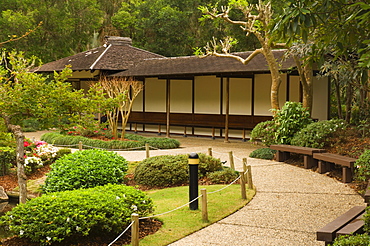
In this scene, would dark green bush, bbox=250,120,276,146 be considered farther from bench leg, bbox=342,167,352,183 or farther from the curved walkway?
bench leg, bbox=342,167,352,183

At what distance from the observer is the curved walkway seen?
285 inches

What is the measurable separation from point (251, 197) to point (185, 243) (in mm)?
3097

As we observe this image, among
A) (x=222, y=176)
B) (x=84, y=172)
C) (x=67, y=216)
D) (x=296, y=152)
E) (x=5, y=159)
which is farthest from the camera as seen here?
(x=5, y=159)

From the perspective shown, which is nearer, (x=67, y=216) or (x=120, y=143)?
(x=67, y=216)

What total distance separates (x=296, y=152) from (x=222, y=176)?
10.6 feet

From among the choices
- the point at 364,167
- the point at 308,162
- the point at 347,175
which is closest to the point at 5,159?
the point at 308,162

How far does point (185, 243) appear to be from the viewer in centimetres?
715

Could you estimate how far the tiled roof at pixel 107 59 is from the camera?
25.8 m

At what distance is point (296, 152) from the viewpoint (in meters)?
14.0


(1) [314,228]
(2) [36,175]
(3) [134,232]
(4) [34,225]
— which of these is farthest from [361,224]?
(2) [36,175]

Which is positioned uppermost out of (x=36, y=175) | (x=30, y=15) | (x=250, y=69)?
(x=30, y=15)

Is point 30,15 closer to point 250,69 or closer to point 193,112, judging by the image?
point 193,112

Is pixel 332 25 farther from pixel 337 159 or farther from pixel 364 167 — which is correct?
pixel 337 159

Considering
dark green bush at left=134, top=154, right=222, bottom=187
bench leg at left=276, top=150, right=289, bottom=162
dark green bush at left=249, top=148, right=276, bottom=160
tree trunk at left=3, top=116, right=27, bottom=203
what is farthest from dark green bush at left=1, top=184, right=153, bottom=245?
dark green bush at left=249, top=148, right=276, bottom=160
